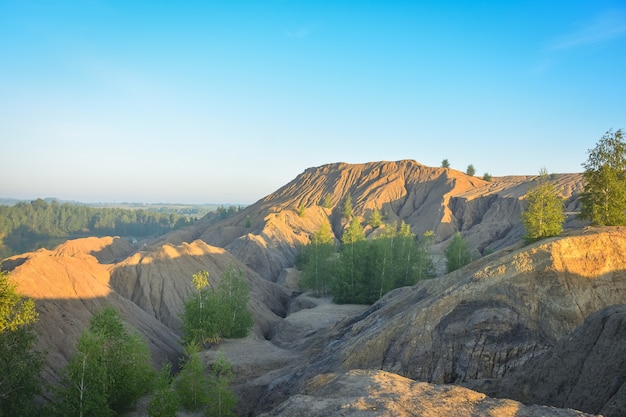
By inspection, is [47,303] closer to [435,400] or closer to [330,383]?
[330,383]

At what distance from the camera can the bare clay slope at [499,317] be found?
1706 centimetres

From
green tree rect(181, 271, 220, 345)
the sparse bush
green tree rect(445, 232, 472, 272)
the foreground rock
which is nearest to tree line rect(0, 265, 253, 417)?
green tree rect(181, 271, 220, 345)

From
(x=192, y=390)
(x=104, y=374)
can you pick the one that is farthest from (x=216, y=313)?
(x=104, y=374)

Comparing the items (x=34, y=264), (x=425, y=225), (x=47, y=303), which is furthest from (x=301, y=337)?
(x=425, y=225)

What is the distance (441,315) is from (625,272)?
8.94m

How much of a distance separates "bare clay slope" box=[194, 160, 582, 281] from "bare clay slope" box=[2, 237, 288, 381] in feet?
64.3

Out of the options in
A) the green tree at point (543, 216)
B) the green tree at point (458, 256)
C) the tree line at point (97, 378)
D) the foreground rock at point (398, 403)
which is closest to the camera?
the foreground rock at point (398, 403)

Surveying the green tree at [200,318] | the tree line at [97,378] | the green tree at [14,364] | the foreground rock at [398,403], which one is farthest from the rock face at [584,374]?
the green tree at [200,318]

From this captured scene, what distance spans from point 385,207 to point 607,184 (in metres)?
83.3

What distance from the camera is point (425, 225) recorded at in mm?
91000

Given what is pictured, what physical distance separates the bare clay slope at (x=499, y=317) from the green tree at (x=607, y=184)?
14.0 ft

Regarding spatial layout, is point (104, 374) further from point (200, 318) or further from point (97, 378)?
point (200, 318)

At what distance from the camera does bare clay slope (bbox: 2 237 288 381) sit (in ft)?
82.9

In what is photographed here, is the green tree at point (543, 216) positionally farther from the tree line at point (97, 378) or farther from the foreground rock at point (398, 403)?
the tree line at point (97, 378)
